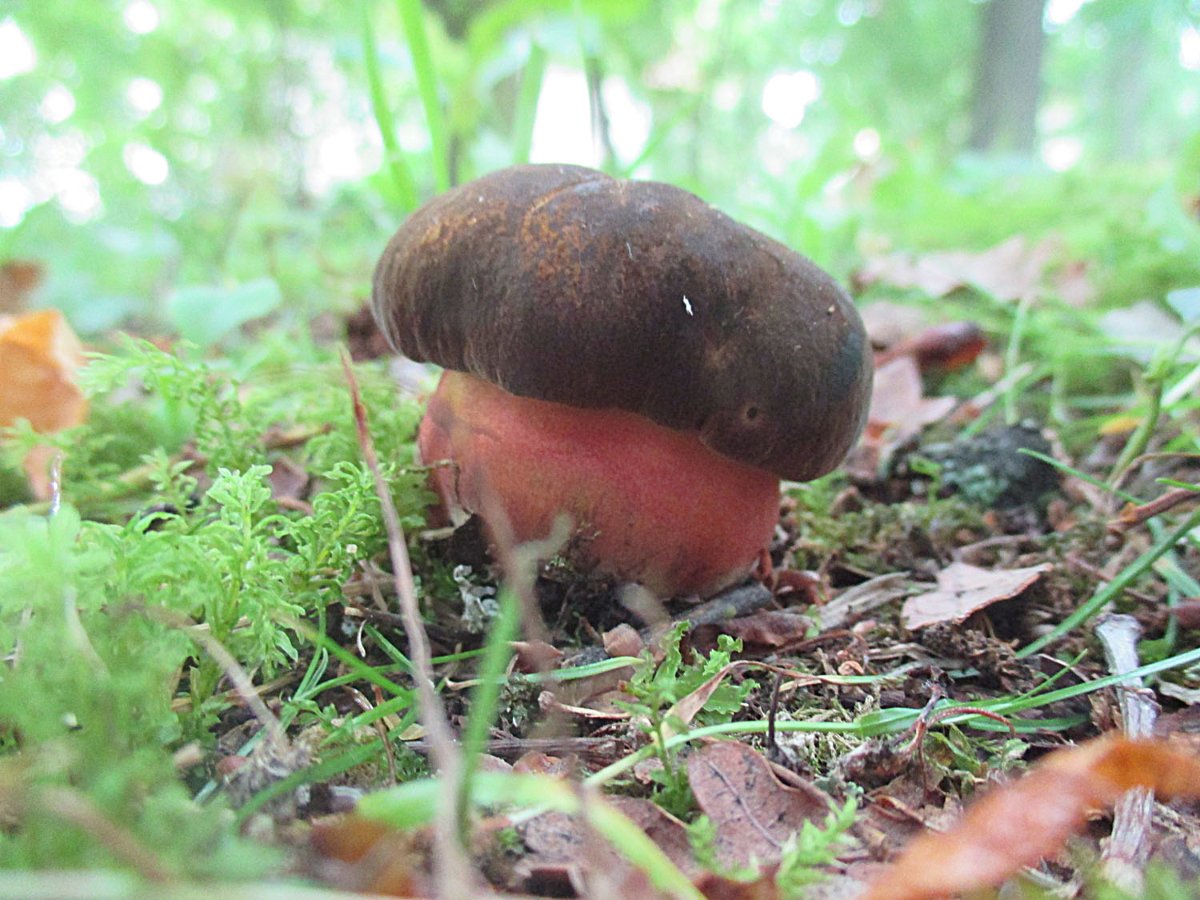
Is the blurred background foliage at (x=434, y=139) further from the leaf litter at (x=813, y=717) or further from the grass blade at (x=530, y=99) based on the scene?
the leaf litter at (x=813, y=717)

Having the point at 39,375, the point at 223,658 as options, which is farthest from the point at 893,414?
the point at 39,375

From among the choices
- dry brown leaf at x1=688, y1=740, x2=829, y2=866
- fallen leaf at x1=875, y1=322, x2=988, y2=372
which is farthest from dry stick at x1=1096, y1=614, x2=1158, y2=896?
fallen leaf at x1=875, y1=322, x2=988, y2=372

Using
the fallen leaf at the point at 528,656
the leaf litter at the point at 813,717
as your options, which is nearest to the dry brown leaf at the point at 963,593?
the leaf litter at the point at 813,717

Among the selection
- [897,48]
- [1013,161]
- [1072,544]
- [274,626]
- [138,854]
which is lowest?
[1072,544]

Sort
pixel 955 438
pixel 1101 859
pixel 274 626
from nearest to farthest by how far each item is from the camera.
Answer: pixel 1101 859
pixel 274 626
pixel 955 438

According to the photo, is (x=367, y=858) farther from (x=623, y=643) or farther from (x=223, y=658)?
(x=623, y=643)

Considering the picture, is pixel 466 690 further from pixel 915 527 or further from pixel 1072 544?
pixel 1072 544

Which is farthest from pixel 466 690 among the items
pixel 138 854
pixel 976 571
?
pixel 976 571
